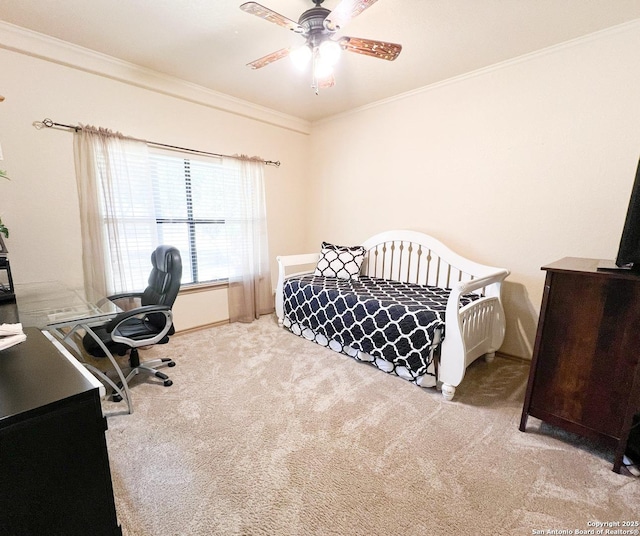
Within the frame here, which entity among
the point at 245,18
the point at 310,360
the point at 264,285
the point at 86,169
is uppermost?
the point at 245,18

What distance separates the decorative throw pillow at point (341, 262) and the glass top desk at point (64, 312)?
79.3 inches

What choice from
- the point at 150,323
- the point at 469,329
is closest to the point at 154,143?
→ the point at 150,323

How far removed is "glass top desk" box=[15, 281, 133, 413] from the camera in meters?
1.49

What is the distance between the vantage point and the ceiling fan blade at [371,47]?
1.62 metres

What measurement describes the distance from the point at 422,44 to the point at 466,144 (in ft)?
3.12

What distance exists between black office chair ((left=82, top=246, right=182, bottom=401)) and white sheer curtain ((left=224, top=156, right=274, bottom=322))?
3.56 ft

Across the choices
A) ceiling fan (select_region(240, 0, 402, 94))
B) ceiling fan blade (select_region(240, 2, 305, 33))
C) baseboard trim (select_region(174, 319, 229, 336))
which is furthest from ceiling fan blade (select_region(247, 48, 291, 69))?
baseboard trim (select_region(174, 319, 229, 336))

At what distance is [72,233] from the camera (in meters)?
2.38

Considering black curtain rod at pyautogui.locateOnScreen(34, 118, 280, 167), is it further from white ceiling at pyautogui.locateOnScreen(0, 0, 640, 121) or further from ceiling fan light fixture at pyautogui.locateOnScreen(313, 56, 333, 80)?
ceiling fan light fixture at pyautogui.locateOnScreen(313, 56, 333, 80)

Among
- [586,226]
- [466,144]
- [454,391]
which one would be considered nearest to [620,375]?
[454,391]

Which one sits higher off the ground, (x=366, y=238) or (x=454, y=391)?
(x=366, y=238)

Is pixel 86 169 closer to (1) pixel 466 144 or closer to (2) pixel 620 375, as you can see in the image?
(1) pixel 466 144

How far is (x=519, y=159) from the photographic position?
2.43 metres

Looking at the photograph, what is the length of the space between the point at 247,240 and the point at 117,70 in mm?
1832
